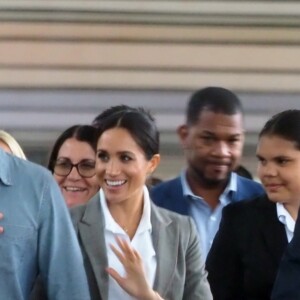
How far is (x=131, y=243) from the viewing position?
3.33 metres

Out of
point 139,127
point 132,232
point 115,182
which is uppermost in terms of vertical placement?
point 139,127

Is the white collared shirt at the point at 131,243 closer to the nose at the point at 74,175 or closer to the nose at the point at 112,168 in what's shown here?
the nose at the point at 112,168

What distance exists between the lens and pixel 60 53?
8289mm

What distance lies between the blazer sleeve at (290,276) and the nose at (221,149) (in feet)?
3.48

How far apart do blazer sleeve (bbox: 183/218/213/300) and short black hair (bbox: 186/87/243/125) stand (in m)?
0.78

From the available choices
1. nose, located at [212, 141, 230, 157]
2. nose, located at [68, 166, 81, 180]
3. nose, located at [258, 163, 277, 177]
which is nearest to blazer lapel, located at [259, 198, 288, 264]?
nose, located at [258, 163, 277, 177]

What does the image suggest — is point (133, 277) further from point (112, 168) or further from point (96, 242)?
point (112, 168)

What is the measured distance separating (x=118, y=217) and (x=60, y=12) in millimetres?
5113

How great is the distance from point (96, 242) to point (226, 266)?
0.42 meters

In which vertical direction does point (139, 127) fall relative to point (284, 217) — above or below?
above

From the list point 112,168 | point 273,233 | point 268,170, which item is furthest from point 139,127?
point 273,233

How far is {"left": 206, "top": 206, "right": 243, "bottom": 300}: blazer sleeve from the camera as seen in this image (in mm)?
3475

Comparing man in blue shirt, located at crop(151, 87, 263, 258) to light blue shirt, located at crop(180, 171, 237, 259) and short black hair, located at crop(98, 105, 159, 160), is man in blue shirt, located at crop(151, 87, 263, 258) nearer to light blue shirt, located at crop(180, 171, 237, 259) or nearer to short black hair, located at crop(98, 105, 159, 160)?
light blue shirt, located at crop(180, 171, 237, 259)

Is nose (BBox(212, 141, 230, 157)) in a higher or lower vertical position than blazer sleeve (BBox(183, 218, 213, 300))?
higher
